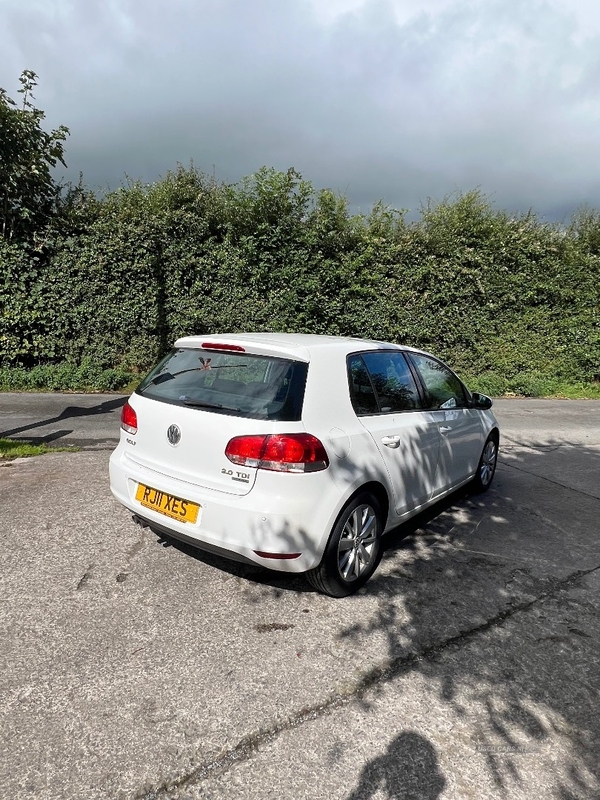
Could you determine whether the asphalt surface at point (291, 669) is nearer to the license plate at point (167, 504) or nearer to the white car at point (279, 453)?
the white car at point (279, 453)

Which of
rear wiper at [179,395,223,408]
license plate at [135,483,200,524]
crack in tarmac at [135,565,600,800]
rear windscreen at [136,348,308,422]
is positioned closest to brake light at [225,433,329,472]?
rear windscreen at [136,348,308,422]

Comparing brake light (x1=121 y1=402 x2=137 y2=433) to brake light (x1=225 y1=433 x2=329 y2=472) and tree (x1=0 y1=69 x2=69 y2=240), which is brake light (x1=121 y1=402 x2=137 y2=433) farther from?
tree (x1=0 y1=69 x2=69 y2=240)

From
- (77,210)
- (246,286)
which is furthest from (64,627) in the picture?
(77,210)

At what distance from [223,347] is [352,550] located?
1560 mm

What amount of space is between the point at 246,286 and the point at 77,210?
13.4ft

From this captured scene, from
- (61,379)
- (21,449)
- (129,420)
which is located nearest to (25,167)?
(61,379)

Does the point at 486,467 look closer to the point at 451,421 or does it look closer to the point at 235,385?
the point at 451,421

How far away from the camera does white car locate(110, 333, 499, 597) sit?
2838 mm

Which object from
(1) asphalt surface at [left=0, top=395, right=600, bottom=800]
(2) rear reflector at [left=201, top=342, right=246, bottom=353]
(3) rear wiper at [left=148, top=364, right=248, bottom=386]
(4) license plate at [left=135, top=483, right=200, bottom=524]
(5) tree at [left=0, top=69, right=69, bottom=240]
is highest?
(5) tree at [left=0, top=69, right=69, bottom=240]

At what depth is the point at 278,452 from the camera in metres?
2.82

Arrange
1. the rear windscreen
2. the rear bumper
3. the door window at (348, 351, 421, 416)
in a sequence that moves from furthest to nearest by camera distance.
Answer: the door window at (348, 351, 421, 416), the rear windscreen, the rear bumper

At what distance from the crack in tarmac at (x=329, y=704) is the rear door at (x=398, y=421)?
95 centimetres

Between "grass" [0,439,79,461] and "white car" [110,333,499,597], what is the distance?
10.1 ft

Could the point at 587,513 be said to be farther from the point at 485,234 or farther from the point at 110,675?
the point at 485,234
